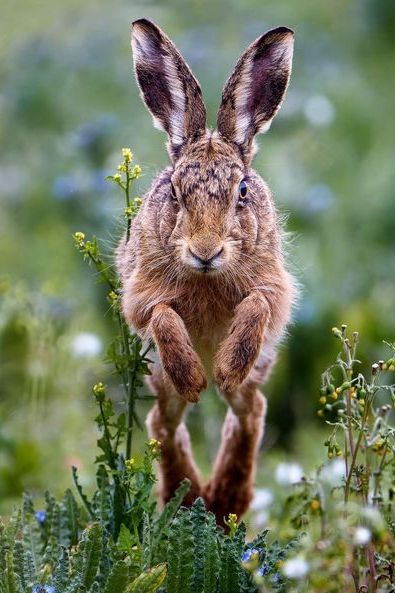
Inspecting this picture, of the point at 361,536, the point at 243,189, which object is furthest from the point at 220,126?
the point at 361,536

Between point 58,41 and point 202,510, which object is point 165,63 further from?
point 58,41

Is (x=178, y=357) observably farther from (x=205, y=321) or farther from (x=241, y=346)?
(x=205, y=321)

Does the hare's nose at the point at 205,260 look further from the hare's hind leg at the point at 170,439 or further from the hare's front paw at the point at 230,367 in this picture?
the hare's hind leg at the point at 170,439

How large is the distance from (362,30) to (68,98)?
285 centimetres

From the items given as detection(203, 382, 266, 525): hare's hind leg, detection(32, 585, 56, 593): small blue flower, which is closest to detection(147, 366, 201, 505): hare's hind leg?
detection(203, 382, 266, 525): hare's hind leg

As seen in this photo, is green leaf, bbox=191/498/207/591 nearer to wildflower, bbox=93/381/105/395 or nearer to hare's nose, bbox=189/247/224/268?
wildflower, bbox=93/381/105/395

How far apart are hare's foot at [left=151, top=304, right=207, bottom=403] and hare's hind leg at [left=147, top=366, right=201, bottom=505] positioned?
782mm

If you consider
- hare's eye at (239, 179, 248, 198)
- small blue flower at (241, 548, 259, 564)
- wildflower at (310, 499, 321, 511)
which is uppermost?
hare's eye at (239, 179, 248, 198)

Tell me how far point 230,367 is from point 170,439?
3.66 ft

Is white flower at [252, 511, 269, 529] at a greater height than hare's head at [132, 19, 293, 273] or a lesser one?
lesser

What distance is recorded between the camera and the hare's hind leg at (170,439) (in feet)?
17.7

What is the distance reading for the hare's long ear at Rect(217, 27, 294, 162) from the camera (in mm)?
4867

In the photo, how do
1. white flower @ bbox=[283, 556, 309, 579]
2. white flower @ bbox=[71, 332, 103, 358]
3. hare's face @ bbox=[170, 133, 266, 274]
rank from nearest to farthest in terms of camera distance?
1. white flower @ bbox=[283, 556, 309, 579]
2. hare's face @ bbox=[170, 133, 266, 274]
3. white flower @ bbox=[71, 332, 103, 358]

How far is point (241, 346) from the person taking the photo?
451 cm
